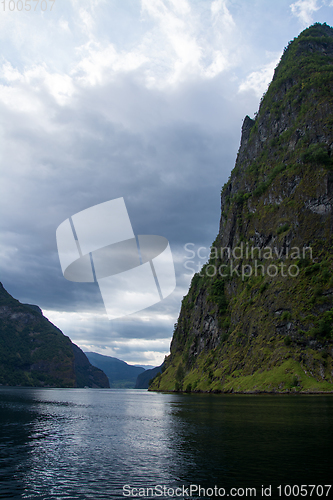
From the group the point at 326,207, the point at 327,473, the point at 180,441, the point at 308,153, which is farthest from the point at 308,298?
the point at 327,473

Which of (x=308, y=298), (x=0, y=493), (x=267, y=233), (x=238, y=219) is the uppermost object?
(x=238, y=219)

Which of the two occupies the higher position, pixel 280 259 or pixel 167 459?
pixel 280 259

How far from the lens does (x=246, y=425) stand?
119ft

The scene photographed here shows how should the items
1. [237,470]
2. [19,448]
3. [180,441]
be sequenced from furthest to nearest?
[180,441] < [19,448] < [237,470]

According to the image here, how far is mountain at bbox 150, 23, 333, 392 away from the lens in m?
108

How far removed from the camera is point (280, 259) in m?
133

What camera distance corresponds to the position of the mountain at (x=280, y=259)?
354 ft

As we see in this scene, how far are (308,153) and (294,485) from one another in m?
144

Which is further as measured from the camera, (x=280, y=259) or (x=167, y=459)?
(x=280, y=259)

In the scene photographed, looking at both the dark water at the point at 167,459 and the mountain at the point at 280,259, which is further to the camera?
the mountain at the point at 280,259

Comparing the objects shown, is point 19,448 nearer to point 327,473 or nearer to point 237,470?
point 237,470

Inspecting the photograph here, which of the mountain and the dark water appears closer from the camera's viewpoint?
the dark water

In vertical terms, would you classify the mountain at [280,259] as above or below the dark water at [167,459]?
above

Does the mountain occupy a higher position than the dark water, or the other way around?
the mountain
